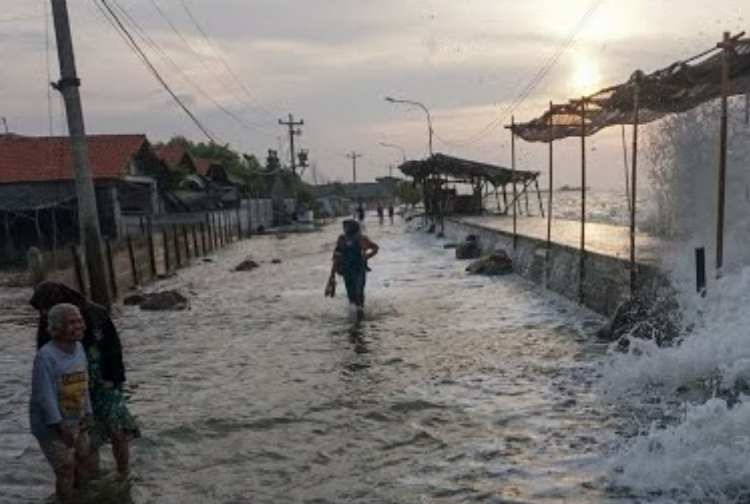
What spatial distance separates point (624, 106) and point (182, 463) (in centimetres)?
986

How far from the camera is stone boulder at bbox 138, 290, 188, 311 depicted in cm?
1900

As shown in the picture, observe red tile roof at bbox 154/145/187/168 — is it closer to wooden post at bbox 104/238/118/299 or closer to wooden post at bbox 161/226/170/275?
wooden post at bbox 161/226/170/275

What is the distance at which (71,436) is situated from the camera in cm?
569

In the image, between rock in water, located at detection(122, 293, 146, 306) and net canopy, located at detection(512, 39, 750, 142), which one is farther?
rock in water, located at detection(122, 293, 146, 306)

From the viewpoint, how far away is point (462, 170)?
1756 inches

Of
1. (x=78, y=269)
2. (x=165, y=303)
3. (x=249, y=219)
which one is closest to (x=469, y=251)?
(x=165, y=303)

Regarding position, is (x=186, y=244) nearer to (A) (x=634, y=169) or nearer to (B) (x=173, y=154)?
(B) (x=173, y=154)

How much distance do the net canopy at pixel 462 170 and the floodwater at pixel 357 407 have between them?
2574 cm

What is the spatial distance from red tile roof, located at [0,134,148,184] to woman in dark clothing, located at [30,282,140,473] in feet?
99.8

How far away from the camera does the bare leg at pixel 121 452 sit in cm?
658

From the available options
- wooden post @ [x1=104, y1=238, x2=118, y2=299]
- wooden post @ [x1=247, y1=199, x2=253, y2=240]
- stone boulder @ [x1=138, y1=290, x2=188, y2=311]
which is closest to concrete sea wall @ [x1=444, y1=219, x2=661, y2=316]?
stone boulder @ [x1=138, y1=290, x2=188, y2=311]

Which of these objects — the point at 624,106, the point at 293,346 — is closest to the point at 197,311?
the point at 293,346

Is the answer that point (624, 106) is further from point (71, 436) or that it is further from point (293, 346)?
point (71, 436)

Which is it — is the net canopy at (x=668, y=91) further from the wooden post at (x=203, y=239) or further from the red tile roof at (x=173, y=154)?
the red tile roof at (x=173, y=154)
